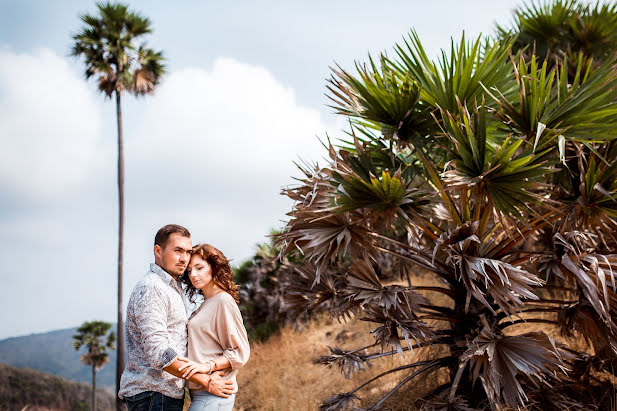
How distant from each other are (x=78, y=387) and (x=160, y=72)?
3435 cm

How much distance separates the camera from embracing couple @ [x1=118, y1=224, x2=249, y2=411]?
9.95ft

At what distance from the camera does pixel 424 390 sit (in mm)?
6477

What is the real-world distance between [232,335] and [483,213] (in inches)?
109

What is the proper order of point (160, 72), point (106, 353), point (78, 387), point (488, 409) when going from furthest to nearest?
point (78, 387) → point (106, 353) → point (160, 72) → point (488, 409)

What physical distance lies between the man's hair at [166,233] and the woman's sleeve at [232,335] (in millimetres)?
525

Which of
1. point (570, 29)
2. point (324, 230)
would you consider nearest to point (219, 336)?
point (324, 230)

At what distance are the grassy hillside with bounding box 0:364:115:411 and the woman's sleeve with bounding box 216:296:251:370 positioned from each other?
3356cm

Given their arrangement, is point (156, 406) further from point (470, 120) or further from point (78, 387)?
point (78, 387)

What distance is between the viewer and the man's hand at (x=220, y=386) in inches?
121

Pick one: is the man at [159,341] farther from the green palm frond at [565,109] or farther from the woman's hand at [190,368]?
the green palm frond at [565,109]

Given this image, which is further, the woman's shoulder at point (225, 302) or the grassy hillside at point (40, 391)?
the grassy hillside at point (40, 391)

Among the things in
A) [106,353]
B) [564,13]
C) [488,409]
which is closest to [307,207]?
[488,409]

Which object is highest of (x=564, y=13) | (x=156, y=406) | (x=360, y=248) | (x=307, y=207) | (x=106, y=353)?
(x=564, y=13)

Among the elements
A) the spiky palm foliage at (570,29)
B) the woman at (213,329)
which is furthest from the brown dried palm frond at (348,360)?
the spiky palm foliage at (570,29)
